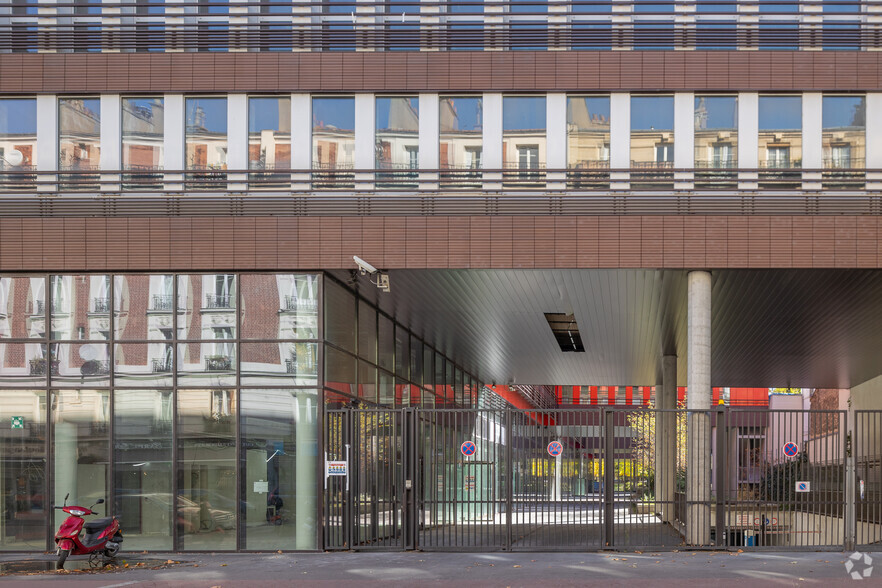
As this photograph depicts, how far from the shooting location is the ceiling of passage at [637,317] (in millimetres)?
20766

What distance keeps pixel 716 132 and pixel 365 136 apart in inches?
264

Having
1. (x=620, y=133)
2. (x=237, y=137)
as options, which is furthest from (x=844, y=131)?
(x=237, y=137)

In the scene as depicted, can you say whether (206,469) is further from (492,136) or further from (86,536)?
(492,136)

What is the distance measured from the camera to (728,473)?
61.8 feet

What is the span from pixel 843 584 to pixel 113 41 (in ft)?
53.0

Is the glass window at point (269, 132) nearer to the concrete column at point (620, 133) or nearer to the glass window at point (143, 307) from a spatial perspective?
the glass window at point (143, 307)

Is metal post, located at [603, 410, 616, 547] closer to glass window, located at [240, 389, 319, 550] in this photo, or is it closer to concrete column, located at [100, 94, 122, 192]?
glass window, located at [240, 389, 319, 550]

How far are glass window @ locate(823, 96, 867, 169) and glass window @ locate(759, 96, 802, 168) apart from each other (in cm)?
54

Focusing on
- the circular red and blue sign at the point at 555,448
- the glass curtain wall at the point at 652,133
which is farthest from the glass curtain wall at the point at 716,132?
the circular red and blue sign at the point at 555,448

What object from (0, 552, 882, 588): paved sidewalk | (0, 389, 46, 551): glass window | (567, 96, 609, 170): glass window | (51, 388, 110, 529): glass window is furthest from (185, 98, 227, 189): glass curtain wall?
(0, 552, 882, 588): paved sidewalk

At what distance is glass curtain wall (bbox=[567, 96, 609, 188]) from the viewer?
67.3 feet

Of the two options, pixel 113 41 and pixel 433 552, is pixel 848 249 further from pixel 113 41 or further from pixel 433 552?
pixel 113 41

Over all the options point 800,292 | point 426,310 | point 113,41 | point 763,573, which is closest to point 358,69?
point 113,41

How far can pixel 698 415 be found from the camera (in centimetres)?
1900
